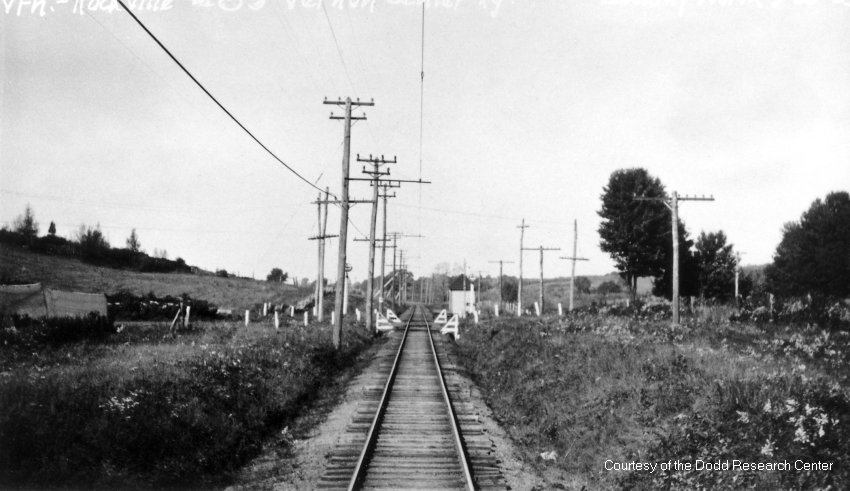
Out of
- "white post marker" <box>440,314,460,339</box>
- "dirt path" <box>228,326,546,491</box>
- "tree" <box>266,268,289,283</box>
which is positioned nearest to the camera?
"dirt path" <box>228,326,546,491</box>

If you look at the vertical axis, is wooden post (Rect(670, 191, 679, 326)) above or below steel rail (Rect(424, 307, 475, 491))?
above

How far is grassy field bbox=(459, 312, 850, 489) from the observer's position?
7547 millimetres

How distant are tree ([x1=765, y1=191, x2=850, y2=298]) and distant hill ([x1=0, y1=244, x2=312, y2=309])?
163ft

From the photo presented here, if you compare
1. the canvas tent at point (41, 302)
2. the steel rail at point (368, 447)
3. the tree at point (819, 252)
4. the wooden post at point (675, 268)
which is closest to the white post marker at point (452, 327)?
the wooden post at point (675, 268)

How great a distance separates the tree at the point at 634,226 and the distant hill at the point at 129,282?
35378 mm

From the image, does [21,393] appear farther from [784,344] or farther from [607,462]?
[784,344]

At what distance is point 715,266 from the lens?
56375mm

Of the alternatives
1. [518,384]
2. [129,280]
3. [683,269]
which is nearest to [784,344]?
[518,384]

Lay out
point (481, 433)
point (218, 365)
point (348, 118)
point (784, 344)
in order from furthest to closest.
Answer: point (348, 118) → point (784, 344) → point (218, 365) → point (481, 433)

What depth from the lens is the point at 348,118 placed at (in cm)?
2306

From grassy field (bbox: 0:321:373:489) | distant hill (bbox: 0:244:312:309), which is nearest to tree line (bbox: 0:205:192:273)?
distant hill (bbox: 0:244:312:309)

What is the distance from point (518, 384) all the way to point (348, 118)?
1304 cm

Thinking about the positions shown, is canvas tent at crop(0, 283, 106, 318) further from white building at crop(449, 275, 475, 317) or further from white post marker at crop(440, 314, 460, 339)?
white building at crop(449, 275, 475, 317)

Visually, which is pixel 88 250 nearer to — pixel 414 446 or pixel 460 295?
pixel 460 295
